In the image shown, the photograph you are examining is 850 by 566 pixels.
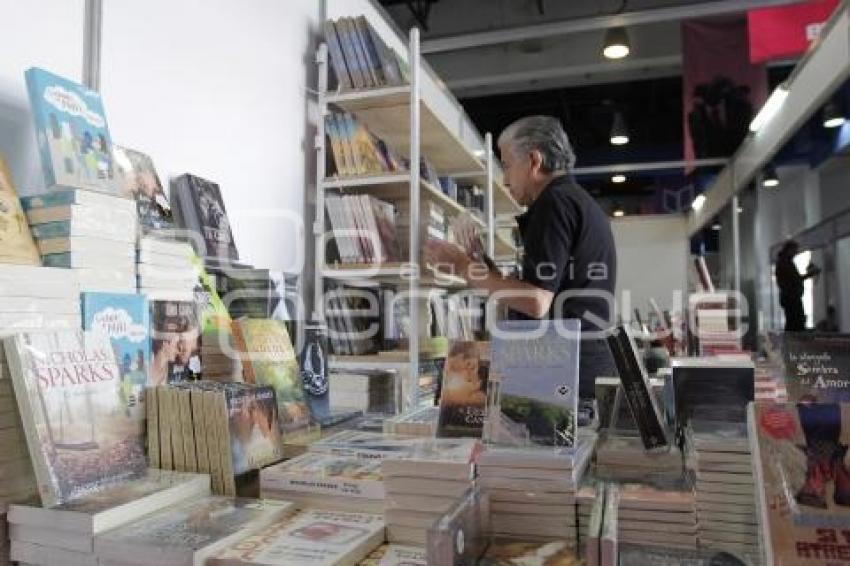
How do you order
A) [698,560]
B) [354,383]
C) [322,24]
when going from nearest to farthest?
[698,560]
[354,383]
[322,24]

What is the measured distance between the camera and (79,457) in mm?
1230

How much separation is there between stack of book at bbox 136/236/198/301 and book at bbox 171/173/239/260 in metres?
0.27

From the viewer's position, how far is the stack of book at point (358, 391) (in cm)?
241

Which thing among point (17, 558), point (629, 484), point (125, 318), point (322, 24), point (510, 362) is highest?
point (322, 24)

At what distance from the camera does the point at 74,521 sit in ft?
3.64

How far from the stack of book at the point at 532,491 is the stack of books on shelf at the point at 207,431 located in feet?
1.82

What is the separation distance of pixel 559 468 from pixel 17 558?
98 cm

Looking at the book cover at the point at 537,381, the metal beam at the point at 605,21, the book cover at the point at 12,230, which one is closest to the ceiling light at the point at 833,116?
the metal beam at the point at 605,21

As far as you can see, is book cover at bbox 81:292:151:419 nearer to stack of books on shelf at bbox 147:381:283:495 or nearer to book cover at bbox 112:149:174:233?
stack of books on shelf at bbox 147:381:283:495

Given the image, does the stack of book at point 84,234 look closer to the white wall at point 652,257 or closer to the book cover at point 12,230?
the book cover at point 12,230

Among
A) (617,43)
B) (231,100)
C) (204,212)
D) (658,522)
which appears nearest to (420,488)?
(658,522)

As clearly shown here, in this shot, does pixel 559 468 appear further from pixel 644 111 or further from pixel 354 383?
pixel 644 111

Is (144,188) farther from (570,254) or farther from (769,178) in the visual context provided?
(769,178)

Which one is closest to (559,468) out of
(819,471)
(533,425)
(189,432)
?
(533,425)
